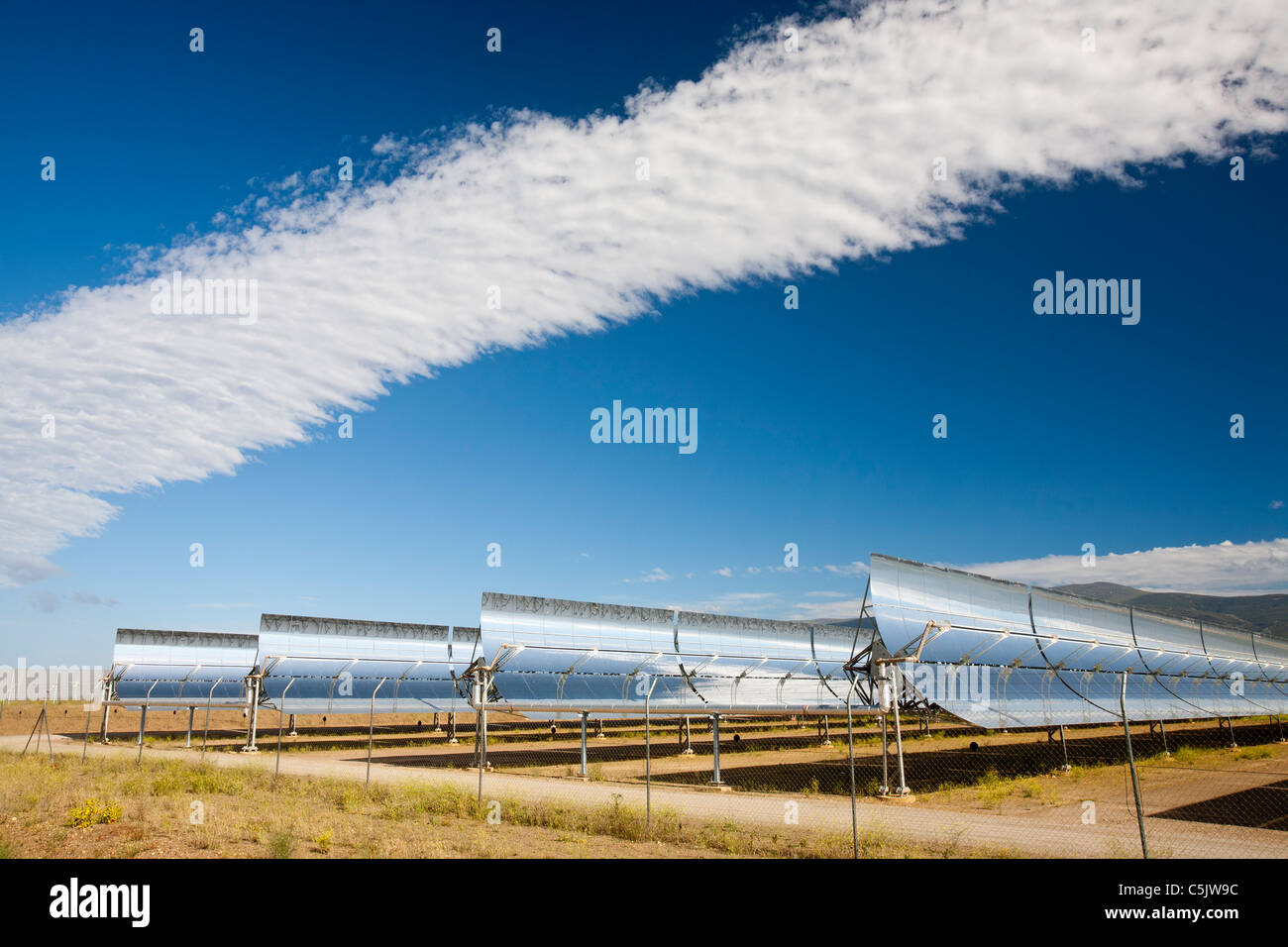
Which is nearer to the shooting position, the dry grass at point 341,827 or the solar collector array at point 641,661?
the dry grass at point 341,827

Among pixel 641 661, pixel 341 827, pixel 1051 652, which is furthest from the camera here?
pixel 641 661

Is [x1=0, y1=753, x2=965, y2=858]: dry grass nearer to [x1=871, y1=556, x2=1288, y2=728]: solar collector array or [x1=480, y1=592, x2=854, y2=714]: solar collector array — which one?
[x1=480, y1=592, x2=854, y2=714]: solar collector array

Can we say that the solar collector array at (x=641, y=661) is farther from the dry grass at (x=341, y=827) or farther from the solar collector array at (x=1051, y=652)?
the dry grass at (x=341, y=827)

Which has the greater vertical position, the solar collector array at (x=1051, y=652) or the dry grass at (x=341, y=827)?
the solar collector array at (x=1051, y=652)

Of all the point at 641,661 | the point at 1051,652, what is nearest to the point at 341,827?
the point at 641,661

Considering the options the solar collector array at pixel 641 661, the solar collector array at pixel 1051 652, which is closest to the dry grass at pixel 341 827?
the solar collector array at pixel 641 661

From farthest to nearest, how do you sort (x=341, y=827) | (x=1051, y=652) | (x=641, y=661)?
(x=641, y=661)
(x=1051, y=652)
(x=341, y=827)

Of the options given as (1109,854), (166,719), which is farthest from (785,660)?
(166,719)

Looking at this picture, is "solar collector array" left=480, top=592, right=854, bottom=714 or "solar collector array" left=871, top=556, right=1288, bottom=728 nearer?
"solar collector array" left=871, top=556, right=1288, bottom=728

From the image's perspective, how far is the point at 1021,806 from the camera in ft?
73.5

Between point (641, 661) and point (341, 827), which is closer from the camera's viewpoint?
point (341, 827)

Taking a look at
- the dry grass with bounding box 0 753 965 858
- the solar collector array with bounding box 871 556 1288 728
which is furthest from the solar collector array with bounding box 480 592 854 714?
the dry grass with bounding box 0 753 965 858

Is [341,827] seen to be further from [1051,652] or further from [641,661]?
[1051,652]

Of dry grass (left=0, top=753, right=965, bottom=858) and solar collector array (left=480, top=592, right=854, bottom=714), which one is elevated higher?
solar collector array (left=480, top=592, right=854, bottom=714)
